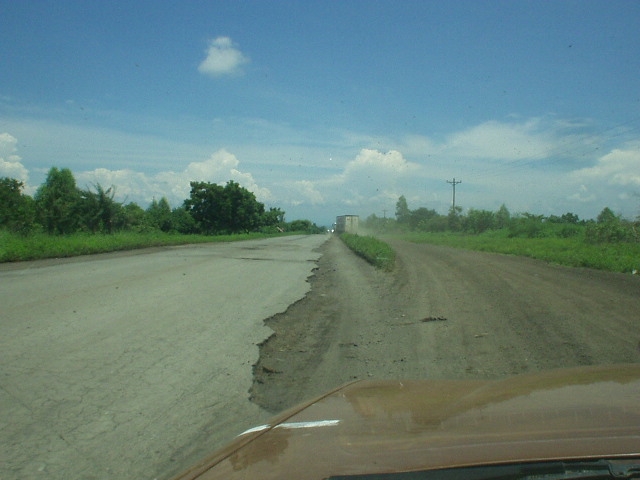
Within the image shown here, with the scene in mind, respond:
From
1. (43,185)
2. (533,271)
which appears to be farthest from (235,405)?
(43,185)

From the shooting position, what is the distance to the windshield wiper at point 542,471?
184 cm

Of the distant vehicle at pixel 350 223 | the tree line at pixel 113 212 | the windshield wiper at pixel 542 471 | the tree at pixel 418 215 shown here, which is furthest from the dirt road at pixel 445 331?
the tree at pixel 418 215

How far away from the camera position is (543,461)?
190cm

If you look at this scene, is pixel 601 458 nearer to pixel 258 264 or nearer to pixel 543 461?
pixel 543 461

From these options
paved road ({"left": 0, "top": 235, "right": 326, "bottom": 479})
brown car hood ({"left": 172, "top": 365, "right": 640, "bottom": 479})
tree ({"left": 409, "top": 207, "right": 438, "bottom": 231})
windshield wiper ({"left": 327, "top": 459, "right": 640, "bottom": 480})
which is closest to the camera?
windshield wiper ({"left": 327, "top": 459, "right": 640, "bottom": 480})

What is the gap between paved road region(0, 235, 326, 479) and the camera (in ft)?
13.3

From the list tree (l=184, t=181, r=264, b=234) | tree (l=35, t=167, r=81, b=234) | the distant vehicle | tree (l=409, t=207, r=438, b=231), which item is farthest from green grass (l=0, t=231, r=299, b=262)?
tree (l=409, t=207, r=438, b=231)

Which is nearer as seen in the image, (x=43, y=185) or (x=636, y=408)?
(x=636, y=408)

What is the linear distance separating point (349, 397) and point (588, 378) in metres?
1.53

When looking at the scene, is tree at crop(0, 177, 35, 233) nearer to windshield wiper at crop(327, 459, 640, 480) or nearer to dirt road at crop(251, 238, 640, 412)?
dirt road at crop(251, 238, 640, 412)

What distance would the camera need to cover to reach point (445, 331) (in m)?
8.50

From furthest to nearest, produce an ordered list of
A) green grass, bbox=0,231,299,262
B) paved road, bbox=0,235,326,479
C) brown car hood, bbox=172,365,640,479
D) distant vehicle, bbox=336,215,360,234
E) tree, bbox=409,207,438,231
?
tree, bbox=409,207,438,231
distant vehicle, bbox=336,215,360,234
green grass, bbox=0,231,299,262
paved road, bbox=0,235,326,479
brown car hood, bbox=172,365,640,479

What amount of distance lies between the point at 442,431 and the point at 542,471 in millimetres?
534

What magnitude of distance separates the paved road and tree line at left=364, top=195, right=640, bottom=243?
20.1m
